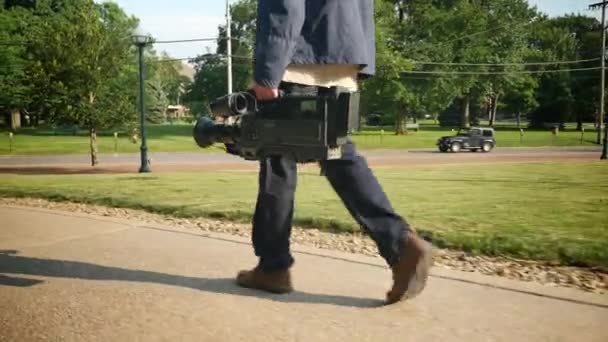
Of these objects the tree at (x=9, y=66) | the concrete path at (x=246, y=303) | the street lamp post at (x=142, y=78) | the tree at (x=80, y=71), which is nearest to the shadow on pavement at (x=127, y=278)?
the concrete path at (x=246, y=303)

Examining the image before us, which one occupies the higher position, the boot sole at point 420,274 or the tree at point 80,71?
the tree at point 80,71

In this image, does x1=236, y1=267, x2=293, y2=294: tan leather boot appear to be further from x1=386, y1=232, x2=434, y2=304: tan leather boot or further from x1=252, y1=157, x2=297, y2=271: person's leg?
x1=386, y1=232, x2=434, y2=304: tan leather boot

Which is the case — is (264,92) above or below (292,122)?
above

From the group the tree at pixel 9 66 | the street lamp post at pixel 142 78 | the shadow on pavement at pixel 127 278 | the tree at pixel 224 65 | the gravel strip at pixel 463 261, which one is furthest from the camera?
the tree at pixel 224 65

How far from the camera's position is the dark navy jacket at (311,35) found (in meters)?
2.27

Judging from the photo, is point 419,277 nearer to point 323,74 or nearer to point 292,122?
point 292,122

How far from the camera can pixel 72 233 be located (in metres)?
4.25

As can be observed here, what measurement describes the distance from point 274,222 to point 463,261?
1.59 m

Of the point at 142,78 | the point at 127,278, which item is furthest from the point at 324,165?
the point at 142,78

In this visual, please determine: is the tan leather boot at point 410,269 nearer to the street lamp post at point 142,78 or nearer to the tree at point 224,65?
the street lamp post at point 142,78

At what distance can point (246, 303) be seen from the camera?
8.33 feet

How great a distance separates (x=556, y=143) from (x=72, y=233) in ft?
115

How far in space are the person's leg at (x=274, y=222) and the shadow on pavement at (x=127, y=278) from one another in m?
0.09

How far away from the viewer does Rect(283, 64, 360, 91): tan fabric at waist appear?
2.51 metres
